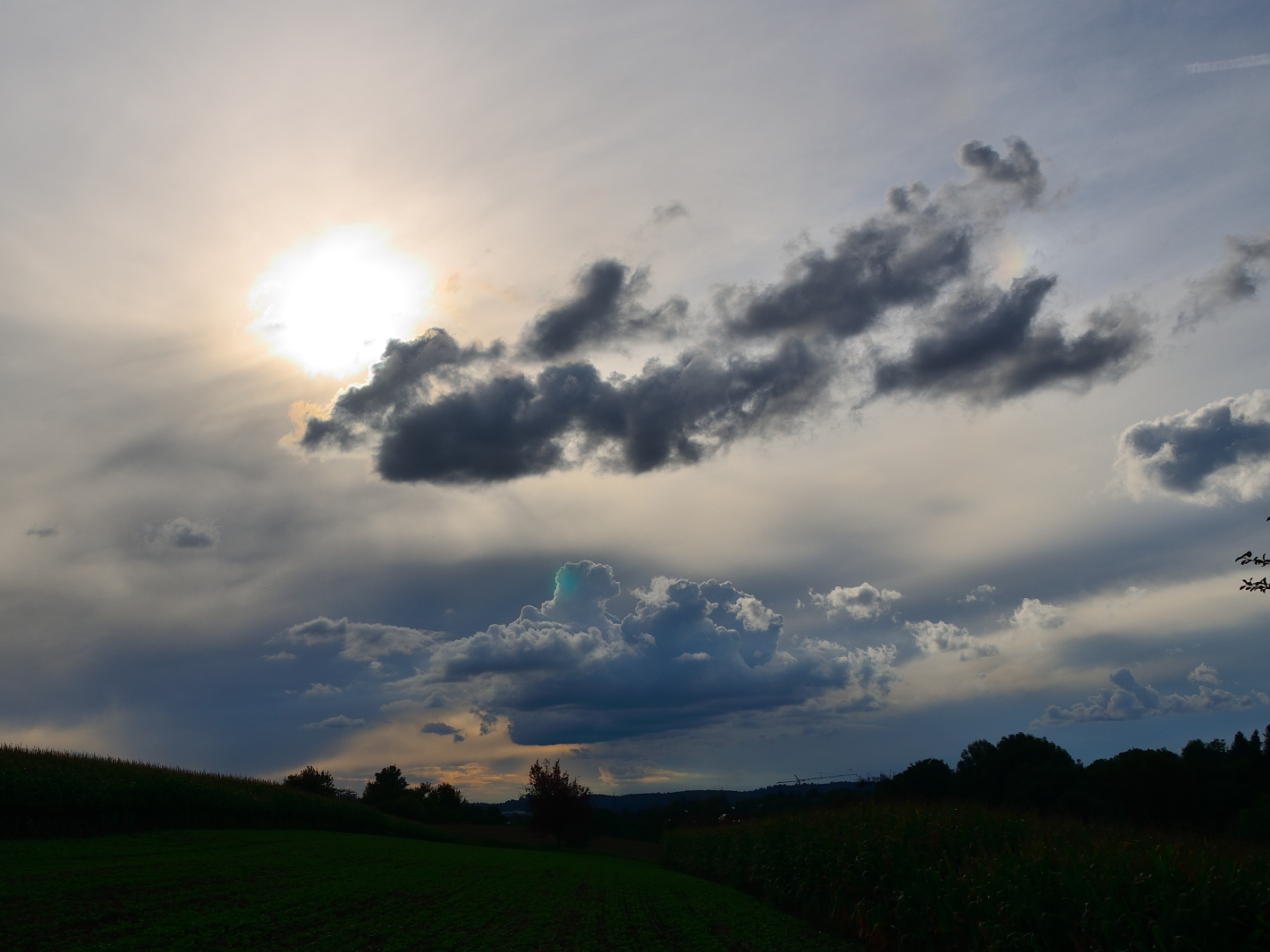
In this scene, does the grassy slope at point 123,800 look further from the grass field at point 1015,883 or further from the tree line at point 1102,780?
the tree line at point 1102,780

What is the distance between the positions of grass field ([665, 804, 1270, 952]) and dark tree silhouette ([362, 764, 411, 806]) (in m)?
95.1

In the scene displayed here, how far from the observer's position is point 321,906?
16578 mm

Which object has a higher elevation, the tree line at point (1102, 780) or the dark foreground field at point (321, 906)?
the dark foreground field at point (321, 906)

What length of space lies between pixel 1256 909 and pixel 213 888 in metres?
18.6

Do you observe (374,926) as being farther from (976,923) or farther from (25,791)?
(25,791)

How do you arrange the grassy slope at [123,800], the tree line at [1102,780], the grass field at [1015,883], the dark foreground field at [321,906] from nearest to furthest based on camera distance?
1. the grass field at [1015,883]
2. the dark foreground field at [321,906]
3. the grassy slope at [123,800]
4. the tree line at [1102,780]

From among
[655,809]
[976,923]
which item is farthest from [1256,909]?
[655,809]

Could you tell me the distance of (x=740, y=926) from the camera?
713 inches

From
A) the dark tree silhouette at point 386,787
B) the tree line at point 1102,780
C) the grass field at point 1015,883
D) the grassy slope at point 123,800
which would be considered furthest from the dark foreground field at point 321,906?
the dark tree silhouette at point 386,787

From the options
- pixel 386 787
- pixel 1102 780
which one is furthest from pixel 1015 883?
pixel 386 787

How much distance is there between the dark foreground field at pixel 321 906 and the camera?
1289 centimetres

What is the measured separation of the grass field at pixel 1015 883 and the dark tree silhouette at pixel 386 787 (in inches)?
3746

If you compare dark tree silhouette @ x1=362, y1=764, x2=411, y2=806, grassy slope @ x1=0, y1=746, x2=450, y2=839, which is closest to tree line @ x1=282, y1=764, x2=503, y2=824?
dark tree silhouette @ x1=362, y1=764, x2=411, y2=806

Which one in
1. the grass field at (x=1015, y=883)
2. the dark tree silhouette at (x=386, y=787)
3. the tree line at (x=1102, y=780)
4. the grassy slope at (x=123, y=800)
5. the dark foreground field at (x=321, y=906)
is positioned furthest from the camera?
the dark tree silhouette at (x=386, y=787)
